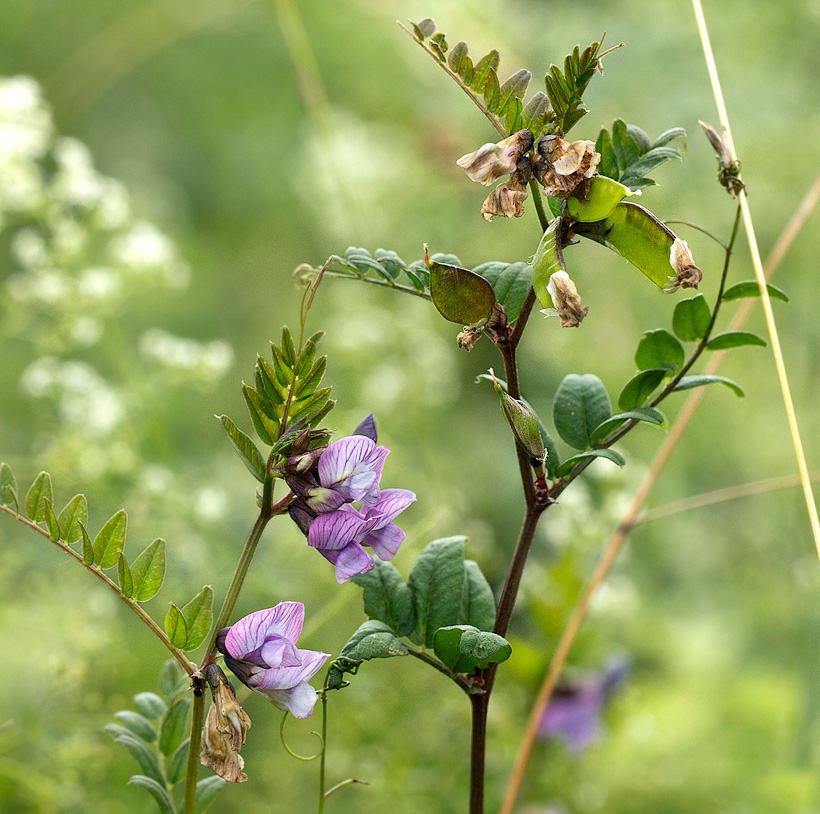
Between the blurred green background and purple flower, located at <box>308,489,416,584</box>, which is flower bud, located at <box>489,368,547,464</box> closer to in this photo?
purple flower, located at <box>308,489,416,584</box>

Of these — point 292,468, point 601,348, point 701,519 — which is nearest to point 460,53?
point 292,468

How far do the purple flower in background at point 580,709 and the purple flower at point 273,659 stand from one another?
1.03ft

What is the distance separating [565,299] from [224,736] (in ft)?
0.45

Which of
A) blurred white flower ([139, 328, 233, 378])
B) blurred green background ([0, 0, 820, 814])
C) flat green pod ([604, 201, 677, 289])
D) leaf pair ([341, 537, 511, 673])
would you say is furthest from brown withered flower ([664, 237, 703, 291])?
blurred white flower ([139, 328, 233, 378])

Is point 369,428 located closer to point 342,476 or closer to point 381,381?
point 342,476

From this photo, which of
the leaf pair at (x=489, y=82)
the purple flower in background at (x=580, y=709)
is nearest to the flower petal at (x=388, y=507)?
the leaf pair at (x=489, y=82)

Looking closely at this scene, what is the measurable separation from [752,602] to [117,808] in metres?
0.60

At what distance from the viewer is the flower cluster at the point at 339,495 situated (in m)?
0.23

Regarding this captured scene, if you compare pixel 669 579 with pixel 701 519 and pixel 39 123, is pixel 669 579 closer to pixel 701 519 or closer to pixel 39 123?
pixel 701 519

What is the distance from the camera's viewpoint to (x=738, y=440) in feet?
2.91

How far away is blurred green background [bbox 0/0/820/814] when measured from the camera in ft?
1.88

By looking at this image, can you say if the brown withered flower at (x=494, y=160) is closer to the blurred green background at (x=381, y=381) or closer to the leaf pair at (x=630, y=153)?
the leaf pair at (x=630, y=153)

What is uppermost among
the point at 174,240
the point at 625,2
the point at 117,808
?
the point at 625,2

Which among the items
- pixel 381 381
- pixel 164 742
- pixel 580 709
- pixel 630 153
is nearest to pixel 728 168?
pixel 630 153
